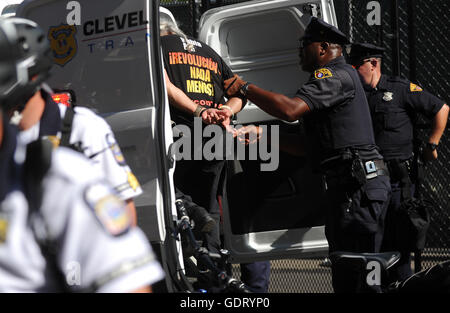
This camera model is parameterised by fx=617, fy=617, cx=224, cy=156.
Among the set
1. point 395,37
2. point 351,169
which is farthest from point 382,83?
point 351,169

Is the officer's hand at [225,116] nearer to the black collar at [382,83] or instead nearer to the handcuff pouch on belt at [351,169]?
the handcuff pouch on belt at [351,169]

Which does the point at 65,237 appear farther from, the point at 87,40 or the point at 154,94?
the point at 87,40

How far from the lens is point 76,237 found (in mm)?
1165

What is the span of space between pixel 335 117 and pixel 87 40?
1.45 meters

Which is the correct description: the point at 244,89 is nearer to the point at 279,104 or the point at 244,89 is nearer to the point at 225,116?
the point at 225,116

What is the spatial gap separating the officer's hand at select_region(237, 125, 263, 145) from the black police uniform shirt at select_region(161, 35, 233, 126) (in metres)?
0.25

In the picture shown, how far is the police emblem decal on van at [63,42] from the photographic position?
3449mm

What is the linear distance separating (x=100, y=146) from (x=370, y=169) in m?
2.15

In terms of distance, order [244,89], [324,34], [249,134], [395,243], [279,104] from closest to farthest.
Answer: [279,104], [324,34], [244,89], [249,134], [395,243]

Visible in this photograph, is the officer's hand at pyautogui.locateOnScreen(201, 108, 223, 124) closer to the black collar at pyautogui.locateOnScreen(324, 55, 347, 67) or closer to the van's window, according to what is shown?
the black collar at pyautogui.locateOnScreen(324, 55, 347, 67)

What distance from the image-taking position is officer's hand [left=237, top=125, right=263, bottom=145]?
3.93 meters

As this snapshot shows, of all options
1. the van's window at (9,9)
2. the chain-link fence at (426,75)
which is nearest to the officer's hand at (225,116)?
the van's window at (9,9)

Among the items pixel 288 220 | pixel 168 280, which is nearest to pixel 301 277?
pixel 288 220

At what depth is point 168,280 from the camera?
314cm
